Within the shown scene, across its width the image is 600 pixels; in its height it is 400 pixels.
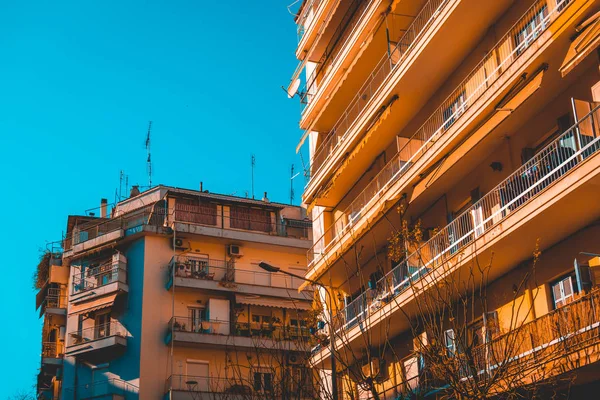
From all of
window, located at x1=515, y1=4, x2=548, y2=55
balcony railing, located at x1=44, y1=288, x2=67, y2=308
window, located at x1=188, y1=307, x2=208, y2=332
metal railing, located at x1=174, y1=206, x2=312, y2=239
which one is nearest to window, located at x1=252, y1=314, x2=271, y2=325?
window, located at x1=188, y1=307, x2=208, y2=332

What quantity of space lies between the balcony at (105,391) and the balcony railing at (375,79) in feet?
45.1

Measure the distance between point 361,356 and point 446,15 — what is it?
10561 mm

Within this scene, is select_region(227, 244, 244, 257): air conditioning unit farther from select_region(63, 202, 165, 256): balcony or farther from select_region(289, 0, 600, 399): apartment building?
select_region(289, 0, 600, 399): apartment building

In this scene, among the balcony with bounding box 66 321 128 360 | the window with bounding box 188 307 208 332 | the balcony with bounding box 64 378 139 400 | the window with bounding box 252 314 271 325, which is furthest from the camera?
the window with bounding box 252 314 271 325

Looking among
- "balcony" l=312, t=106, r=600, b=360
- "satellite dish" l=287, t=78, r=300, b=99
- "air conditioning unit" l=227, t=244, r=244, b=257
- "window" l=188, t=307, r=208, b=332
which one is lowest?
"balcony" l=312, t=106, r=600, b=360

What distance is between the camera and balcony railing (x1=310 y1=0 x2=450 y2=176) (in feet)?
72.8

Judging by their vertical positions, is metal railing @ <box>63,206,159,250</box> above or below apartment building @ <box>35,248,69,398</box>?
above

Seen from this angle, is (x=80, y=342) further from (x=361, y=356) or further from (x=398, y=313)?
(x=398, y=313)

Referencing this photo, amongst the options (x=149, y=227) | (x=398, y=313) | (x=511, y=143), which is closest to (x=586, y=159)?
(x=511, y=143)

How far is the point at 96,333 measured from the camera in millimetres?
39125

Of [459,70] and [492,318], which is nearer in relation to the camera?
[492,318]

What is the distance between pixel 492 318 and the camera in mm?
18438

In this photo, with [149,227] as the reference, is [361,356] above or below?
below

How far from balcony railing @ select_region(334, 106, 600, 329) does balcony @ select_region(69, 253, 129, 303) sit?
1883 cm
